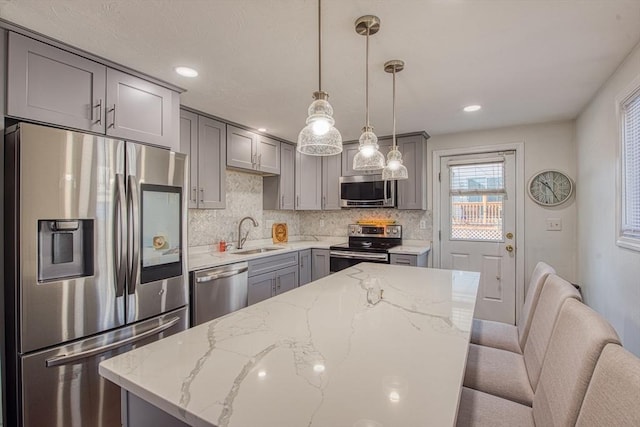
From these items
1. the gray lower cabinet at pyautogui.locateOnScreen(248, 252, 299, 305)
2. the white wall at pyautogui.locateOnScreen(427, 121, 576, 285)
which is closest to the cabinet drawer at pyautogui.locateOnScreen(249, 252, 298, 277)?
the gray lower cabinet at pyautogui.locateOnScreen(248, 252, 299, 305)

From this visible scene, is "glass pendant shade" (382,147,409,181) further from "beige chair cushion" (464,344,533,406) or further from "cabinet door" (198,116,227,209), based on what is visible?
"cabinet door" (198,116,227,209)

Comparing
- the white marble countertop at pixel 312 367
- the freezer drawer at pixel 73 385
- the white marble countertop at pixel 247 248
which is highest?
the white marble countertop at pixel 247 248

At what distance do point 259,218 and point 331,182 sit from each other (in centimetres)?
108

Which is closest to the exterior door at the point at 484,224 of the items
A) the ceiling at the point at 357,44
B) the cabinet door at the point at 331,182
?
the ceiling at the point at 357,44

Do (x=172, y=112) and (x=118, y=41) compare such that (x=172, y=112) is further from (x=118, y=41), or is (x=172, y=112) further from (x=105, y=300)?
(x=105, y=300)

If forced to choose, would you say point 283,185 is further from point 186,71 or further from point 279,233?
point 186,71

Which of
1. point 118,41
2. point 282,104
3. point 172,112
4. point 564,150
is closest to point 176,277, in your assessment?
point 172,112

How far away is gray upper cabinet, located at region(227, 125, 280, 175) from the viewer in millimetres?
3242

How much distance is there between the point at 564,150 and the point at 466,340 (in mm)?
3152

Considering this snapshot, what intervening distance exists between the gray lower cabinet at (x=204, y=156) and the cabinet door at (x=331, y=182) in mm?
1540

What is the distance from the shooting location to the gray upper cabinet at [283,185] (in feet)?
12.9

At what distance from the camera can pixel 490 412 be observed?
111cm

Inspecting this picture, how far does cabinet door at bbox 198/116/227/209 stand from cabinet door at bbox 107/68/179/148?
1.90 feet

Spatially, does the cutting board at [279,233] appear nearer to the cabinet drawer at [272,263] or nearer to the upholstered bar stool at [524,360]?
the cabinet drawer at [272,263]
